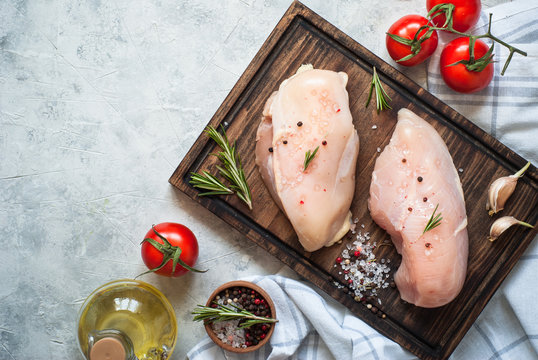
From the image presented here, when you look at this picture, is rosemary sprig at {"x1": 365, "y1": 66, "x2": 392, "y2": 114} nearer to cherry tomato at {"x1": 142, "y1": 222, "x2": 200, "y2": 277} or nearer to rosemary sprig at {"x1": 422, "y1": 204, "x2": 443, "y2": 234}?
rosemary sprig at {"x1": 422, "y1": 204, "x2": 443, "y2": 234}

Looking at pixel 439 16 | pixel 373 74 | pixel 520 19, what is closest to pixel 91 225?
pixel 373 74

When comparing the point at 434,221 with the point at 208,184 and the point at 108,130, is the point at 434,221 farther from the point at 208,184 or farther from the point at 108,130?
the point at 108,130

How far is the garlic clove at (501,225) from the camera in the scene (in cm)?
185

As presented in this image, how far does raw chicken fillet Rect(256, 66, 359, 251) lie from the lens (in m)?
1.79

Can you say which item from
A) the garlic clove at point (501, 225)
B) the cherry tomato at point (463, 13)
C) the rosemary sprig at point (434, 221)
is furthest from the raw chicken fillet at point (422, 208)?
the cherry tomato at point (463, 13)

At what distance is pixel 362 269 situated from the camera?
6.25ft

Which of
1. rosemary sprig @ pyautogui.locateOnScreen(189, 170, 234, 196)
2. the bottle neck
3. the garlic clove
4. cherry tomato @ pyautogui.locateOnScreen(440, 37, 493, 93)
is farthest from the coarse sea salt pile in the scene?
the bottle neck

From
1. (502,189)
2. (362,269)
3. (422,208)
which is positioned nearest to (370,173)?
(422,208)

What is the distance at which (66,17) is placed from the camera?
198 centimetres

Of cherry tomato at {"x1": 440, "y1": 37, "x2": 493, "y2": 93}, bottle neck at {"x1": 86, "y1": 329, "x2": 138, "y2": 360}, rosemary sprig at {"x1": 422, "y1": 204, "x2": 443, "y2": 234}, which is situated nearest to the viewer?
bottle neck at {"x1": 86, "y1": 329, "x2": 138, "y2": 360}

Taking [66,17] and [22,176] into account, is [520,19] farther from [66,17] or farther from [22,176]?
[22,176]

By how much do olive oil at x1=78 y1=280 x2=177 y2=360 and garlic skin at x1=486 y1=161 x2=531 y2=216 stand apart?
130 cm

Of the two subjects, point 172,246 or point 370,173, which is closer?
point 172,246

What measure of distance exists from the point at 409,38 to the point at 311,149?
57 centimetres
